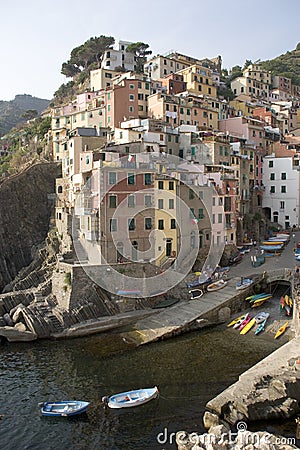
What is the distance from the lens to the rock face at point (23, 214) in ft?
172

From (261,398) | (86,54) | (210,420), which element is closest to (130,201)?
(261,398)

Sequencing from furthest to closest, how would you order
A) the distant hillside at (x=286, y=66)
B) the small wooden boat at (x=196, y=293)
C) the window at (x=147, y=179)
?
the distant hillside at (x=286, y=66) → the window at (x=147, y=179) → the small wooden boat at (x=196, y=293)

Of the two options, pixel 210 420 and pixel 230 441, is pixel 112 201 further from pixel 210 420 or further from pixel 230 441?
pixel 230 441

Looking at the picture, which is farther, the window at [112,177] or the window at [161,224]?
the window at [161,224]

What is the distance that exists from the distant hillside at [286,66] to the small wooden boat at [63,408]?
113994mm

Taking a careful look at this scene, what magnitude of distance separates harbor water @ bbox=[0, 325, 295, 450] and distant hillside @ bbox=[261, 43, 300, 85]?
103034mm

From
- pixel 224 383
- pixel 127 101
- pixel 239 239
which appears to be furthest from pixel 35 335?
pixel 127 101

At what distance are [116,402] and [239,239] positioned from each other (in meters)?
33.2

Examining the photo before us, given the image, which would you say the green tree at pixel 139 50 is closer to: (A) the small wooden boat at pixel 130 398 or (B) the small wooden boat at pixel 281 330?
(B) the small wooden boat at pixel 281 330

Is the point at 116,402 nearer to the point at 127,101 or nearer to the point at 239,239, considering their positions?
the point at 239,239

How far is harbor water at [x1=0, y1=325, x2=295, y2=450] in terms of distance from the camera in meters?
21.7

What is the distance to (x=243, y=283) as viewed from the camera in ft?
135

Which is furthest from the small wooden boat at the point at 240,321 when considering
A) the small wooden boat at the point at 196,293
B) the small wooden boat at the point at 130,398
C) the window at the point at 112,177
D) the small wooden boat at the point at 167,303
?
the window at the point at 112,177

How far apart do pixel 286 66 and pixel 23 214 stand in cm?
10476
